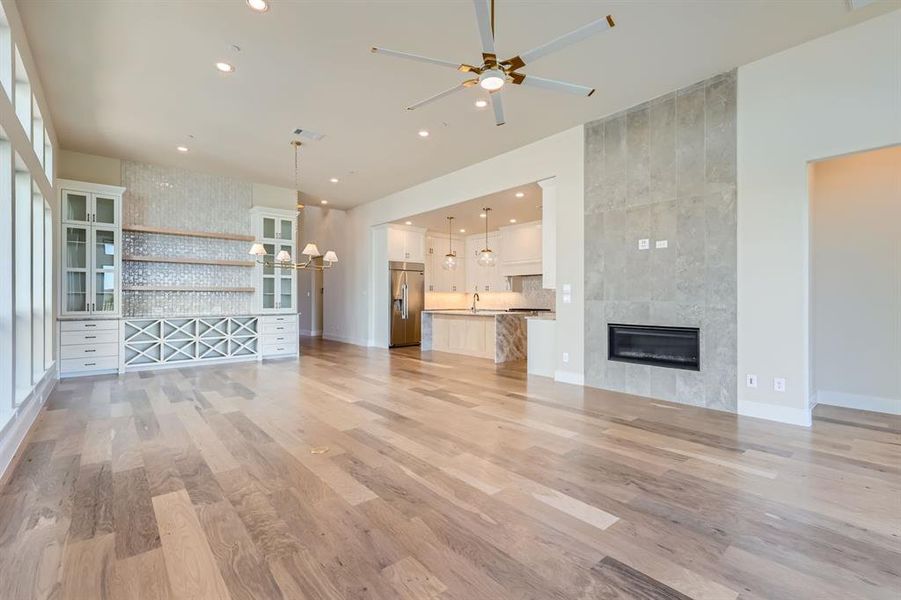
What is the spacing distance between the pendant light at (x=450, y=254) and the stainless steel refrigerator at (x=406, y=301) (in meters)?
0.62

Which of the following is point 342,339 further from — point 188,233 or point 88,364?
point 88,364

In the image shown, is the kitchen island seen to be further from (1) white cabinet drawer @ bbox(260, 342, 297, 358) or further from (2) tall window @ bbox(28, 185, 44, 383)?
(2) tall window @ bbox(28, 185, 44, 383)

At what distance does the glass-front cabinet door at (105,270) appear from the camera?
19.3ft

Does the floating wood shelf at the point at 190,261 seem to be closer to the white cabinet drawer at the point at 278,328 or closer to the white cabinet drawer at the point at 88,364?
the white cabinet drawer at the point at 278,328

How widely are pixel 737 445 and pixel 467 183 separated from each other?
5111 millimetres

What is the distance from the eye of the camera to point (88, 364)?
569cm

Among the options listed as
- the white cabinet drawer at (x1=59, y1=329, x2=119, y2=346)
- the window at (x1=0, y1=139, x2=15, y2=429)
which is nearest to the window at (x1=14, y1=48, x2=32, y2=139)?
the window at (x1=0, y1=139, x2=15, y2=429)

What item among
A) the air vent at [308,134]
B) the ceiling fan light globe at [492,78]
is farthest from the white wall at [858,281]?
the air vent at [308,134]

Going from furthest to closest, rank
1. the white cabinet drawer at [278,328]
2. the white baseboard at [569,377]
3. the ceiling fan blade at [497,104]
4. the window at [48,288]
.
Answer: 1. the white cabinet drawer at [278,328]
2. the white baseboard at [569,377]
3. the window at [48,288]
4. the ceiling fan blade at [497,104]

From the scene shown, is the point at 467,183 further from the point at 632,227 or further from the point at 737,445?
the point at 737,445

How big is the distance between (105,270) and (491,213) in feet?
20.4

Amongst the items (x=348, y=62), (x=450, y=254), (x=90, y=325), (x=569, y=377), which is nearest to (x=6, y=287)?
(x=348, y=62)

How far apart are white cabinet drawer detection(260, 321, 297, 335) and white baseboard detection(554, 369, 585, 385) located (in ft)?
15.9

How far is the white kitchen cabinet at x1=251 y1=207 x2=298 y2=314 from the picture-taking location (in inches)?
293
